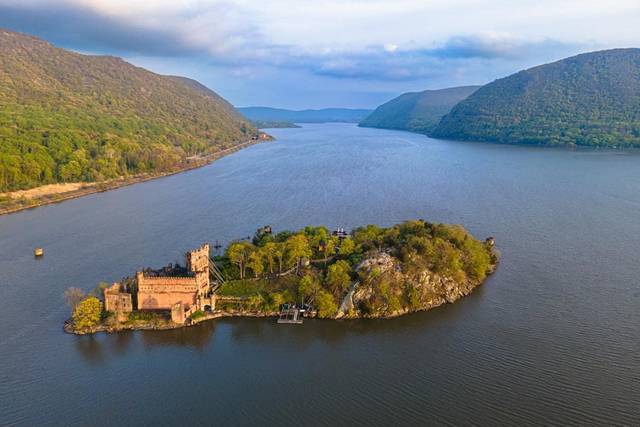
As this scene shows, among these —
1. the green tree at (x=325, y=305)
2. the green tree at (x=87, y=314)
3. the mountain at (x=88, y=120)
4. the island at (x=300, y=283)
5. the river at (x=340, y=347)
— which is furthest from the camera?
the mountain at (x=88, y=120)

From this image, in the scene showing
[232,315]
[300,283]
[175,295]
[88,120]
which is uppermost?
[88,120]

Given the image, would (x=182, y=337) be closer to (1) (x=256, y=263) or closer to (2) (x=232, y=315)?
(2) (x=232, y=315)

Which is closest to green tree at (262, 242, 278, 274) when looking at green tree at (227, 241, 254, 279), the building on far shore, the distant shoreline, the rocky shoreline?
green tree at (227, 241, 254, 279)

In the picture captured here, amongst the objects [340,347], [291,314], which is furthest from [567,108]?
[340,347]

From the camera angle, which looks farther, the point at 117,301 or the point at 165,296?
the point at 165,296

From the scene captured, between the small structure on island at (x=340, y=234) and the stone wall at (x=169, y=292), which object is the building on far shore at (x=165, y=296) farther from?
the small structure on island at (x=340, y=234)

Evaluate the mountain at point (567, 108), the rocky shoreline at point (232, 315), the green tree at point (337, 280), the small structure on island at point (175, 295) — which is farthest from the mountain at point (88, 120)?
the mountain at point (567, 108)

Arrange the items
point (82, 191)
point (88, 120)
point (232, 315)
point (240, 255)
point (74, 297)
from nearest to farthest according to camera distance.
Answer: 1. point (74, 297)
2. point (232, 315)
3. point (240, 255)
4. point (82, 191)
5. point (88, 120)
